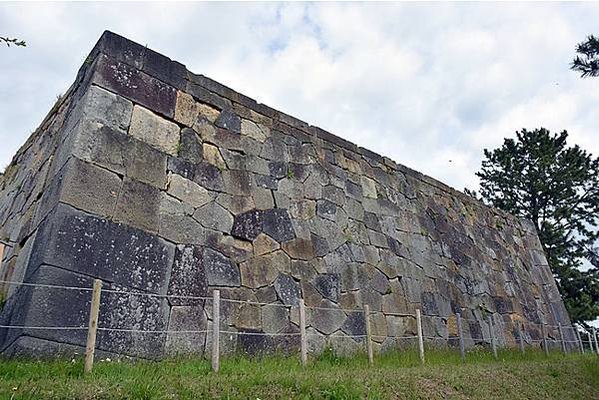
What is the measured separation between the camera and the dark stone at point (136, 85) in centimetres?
645

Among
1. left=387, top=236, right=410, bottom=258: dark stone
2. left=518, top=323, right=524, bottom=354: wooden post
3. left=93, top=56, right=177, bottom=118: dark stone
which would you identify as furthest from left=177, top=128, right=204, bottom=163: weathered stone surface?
left=518, top=323, right=524, bottom=354: wooden post

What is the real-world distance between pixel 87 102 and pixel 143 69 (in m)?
1.07

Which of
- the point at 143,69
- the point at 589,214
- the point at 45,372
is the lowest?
the point at 45,372

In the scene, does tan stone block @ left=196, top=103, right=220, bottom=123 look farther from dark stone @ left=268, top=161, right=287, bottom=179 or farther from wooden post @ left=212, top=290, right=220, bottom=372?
wooden post @ left=212, top=290, right=220, bottom=372

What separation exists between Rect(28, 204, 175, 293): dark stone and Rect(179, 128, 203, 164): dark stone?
1.37 metres

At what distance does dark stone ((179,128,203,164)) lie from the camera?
22.7 ft

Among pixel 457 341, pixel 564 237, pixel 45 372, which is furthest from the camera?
pixel 564 237

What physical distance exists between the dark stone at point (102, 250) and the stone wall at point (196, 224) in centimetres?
1

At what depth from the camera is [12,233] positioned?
669cm

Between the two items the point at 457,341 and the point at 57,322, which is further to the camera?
the point at 457,341

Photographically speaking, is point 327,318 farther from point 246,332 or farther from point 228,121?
point 228,121

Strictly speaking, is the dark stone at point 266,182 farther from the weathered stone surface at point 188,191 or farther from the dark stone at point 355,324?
the dark stone at point 355,324

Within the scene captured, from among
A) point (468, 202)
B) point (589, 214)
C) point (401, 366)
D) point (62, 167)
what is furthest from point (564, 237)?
point (62, 167)

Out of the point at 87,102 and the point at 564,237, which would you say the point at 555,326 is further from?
the point at 87,102
